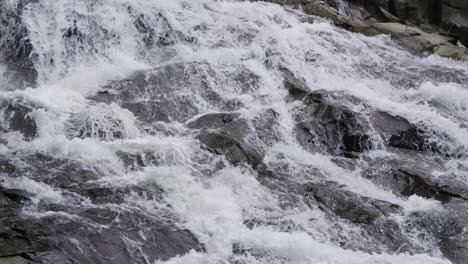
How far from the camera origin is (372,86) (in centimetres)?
1430

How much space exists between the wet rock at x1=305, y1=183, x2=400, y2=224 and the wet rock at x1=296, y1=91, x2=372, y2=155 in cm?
173

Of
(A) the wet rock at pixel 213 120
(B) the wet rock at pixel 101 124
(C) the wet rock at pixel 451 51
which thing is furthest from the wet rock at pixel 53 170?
(C) the wet rock at pixel 451 51

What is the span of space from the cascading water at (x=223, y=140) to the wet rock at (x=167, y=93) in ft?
0.15

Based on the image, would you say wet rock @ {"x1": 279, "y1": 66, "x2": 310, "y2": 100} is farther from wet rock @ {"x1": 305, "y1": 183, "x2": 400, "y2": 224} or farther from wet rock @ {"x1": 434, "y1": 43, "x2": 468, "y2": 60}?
wet rock @ {"x1": 434, "y1": 43, "x2": 468, "y2": 60}

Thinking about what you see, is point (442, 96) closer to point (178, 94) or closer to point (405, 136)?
point (405, 136)

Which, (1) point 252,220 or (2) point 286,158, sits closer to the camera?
(1) point 252,220

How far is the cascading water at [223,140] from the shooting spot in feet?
25.9

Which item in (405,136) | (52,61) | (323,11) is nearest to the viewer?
(405,136)

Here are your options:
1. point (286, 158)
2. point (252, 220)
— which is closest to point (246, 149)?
point (286, 158)

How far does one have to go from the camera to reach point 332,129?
463 inches

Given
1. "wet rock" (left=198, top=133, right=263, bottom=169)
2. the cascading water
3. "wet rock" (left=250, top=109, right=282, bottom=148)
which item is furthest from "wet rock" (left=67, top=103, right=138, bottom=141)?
"wet rock" (left=250, top=109, right=282, bottom=148)

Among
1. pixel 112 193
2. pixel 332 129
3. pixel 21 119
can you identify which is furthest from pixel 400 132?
pixel 21 119

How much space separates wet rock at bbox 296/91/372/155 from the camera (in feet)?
37.8

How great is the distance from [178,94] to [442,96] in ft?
22.0
